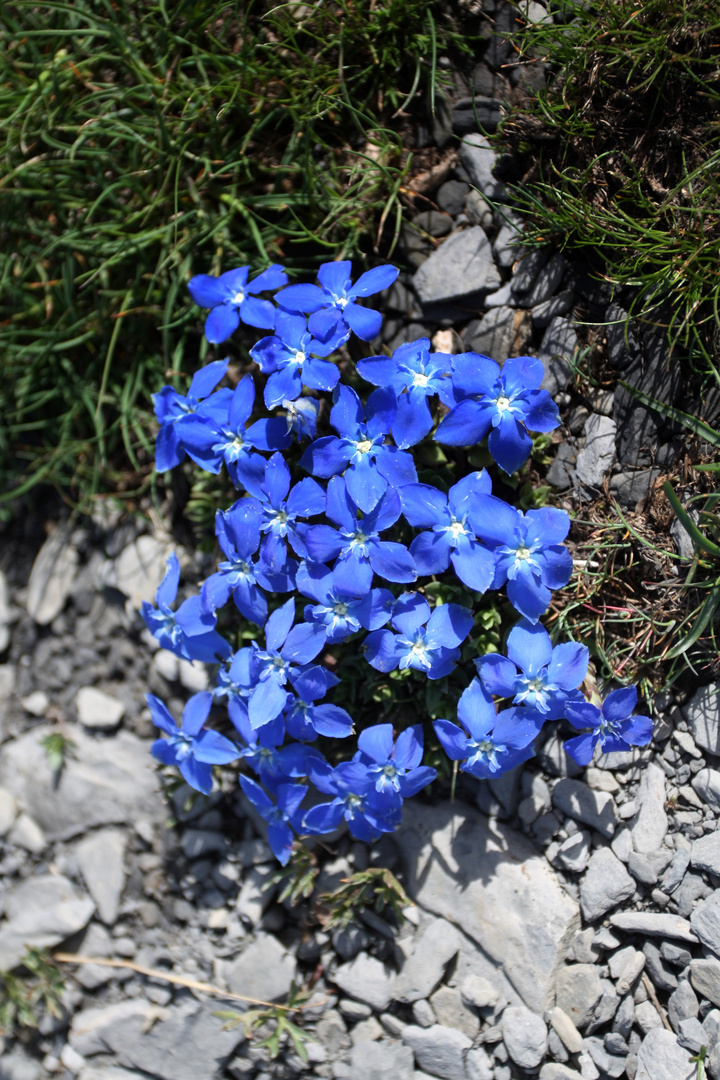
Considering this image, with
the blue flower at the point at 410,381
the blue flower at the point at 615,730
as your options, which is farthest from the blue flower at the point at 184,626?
the blue flower at the point at 615,730

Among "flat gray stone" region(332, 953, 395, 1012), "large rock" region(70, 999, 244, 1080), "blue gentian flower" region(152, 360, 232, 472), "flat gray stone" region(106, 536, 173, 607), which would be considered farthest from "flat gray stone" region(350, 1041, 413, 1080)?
"blue gentian flower" region(152, 360, 232, 472)

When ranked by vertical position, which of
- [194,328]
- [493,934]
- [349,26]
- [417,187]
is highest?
[349,26]

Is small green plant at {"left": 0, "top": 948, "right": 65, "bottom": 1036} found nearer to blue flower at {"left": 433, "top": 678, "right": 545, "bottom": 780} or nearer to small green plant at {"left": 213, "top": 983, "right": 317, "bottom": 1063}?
small green plant at {"left": 213, "top": 983, "right": 317, "bottom": 1063}

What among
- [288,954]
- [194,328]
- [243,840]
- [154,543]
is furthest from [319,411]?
[288,954]

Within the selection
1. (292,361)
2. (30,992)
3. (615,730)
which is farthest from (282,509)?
(30,992)

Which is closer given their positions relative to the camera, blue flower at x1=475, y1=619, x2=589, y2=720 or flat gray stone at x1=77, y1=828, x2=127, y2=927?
blue flower at x1=475, y1=619, x2=589, y2=720

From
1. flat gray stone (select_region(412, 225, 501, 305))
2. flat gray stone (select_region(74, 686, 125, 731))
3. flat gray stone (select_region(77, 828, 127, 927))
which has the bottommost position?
flat gray stone (select_region(77, 828, 127, 927))

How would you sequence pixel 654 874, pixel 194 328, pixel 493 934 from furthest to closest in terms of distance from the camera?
pixel 194 328 < pixel 493 934 < pixel 654 874

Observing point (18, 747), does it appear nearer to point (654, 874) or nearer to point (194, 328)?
point (194, 328)
